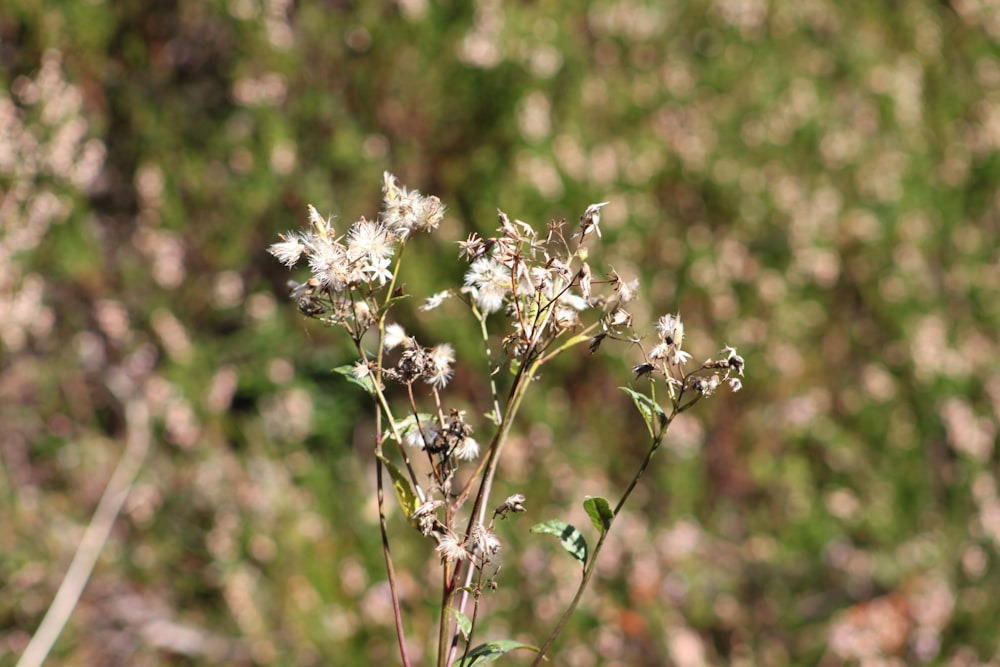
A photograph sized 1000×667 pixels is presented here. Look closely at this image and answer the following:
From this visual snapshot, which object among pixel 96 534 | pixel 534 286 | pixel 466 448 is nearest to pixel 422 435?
pixel 466 448

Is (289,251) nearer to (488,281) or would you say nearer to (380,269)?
(380,269)

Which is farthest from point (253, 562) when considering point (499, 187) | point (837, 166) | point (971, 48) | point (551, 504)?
point (971, 48)

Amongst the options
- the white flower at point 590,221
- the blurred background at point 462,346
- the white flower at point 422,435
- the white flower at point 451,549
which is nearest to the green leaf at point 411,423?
the white flower at point 422,435

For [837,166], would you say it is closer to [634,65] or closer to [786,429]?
[634,65]

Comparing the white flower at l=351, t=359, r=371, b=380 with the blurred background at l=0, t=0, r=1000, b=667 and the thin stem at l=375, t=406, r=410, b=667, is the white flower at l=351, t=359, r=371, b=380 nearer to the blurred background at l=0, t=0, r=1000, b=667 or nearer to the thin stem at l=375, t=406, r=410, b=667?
the thin stem at l=375, t=406, r=410, b=667

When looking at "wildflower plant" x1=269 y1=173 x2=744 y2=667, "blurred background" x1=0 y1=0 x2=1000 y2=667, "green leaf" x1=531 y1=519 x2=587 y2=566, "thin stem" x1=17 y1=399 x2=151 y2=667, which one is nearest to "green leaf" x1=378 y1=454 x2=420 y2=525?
"wildflower plant" x1=269 y1=173 x2=744 y2=667

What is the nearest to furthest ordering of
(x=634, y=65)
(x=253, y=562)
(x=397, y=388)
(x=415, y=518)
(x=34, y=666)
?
(x=415, y=518) → (x=34, y=666) → (x=253, y=562) → (x=397, y=388) → (x=634, y=65)
